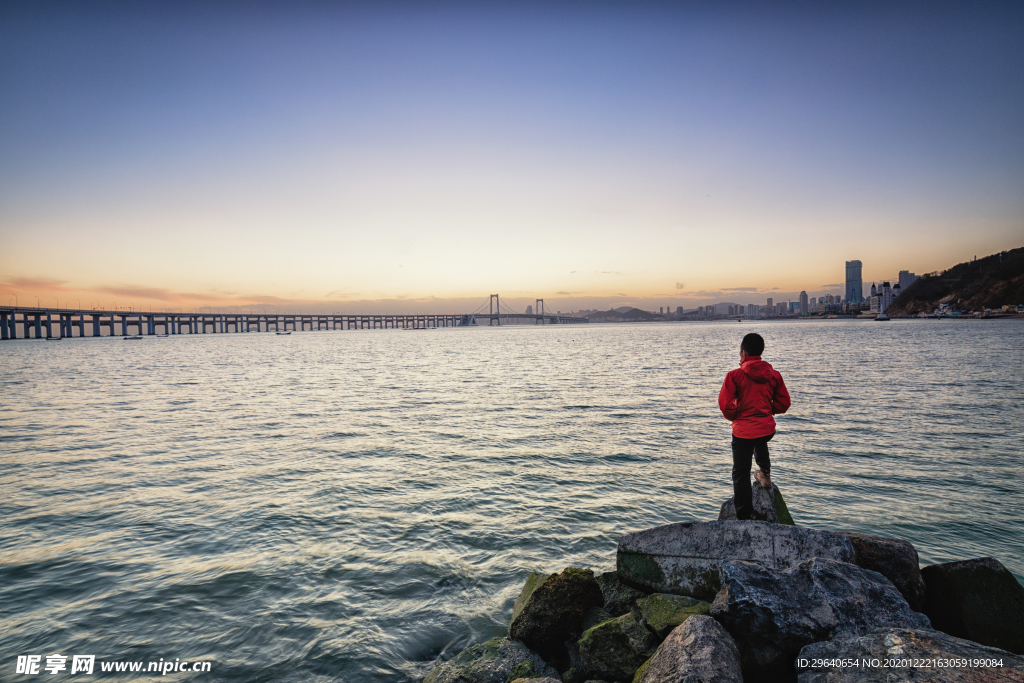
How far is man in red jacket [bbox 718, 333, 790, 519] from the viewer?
19.0ft

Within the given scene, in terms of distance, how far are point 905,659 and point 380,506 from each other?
25.6 feet

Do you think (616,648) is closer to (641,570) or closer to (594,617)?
(594,617)

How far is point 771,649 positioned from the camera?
3748 mm

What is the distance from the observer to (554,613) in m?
4.91

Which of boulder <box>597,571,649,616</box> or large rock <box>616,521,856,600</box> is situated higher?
large rock <box>616,521,856,600</box>

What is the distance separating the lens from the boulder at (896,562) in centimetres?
447

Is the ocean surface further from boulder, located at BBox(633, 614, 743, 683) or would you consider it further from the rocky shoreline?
boulder, located at BBox(633, 614, 743, 683)

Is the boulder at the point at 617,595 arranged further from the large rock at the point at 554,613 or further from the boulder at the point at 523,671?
the boulder at the point at 523,671

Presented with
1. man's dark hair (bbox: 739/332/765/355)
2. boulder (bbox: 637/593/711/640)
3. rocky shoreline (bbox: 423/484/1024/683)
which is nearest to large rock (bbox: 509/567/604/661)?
rocky shoreline (bbox: 423/484/1024/683)

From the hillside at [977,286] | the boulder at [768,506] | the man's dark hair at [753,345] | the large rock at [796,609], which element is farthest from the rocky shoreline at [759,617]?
the hillside at [977,286]

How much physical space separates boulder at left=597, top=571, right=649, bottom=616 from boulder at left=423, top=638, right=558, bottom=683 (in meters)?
0.98

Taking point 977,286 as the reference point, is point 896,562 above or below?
below

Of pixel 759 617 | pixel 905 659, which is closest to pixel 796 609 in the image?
pixel 759 617

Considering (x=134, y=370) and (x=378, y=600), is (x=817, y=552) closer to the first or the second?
(x=378, y=600)
